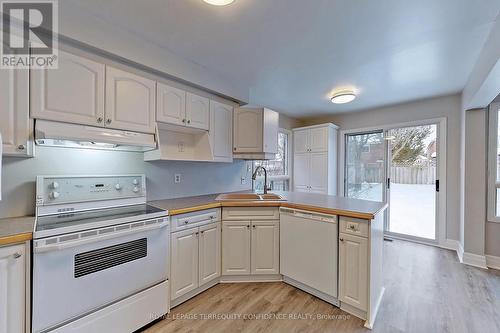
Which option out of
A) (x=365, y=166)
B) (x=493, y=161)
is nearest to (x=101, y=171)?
(x=365, y=166)

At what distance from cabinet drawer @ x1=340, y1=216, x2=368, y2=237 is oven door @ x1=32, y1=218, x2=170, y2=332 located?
4.95ft

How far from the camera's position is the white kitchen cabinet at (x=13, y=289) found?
119 centimetres

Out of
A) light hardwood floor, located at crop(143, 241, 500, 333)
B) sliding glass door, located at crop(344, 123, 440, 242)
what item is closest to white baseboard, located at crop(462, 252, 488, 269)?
light hardwood floor, located at crop(143, 241, 500, 333)

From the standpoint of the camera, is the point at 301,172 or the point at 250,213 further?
the point at 301,172

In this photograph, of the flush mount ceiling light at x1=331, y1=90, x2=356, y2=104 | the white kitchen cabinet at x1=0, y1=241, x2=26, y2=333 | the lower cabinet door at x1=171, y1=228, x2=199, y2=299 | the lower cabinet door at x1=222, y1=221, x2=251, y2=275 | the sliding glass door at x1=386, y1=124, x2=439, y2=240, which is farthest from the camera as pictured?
the sliding glass door at x1=386, y1=124, x2=439, y2=240

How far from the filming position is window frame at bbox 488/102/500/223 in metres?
2.93

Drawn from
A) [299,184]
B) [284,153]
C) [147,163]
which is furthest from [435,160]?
[147,163]

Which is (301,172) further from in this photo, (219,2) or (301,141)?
(219,2)

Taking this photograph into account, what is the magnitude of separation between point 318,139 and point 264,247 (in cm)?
284

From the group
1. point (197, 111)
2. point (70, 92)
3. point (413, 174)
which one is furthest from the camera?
point (413, 174)

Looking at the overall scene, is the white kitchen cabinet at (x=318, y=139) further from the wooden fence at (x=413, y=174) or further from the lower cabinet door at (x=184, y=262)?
the lower cabinet door at (x=184, y=262)

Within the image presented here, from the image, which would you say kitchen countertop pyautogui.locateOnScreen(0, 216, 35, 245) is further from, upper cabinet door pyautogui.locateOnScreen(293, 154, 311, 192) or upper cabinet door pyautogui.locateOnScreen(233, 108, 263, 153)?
upper cabinet door pyautogui.locateOnScreen(293, 154, 311, 192)

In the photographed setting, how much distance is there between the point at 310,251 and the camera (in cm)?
216

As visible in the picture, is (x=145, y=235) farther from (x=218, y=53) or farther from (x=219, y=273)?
(x=218, y=53)
